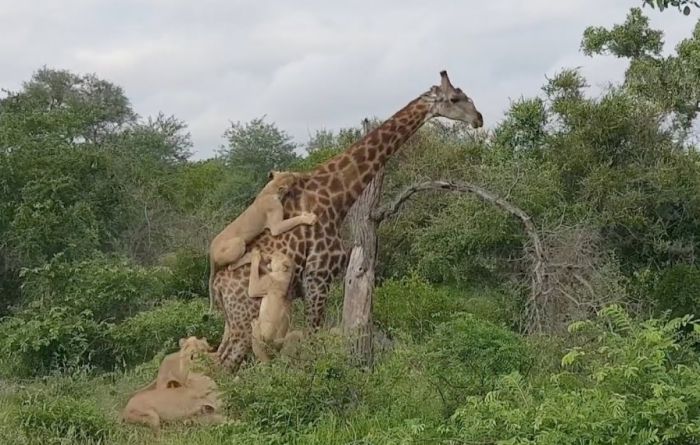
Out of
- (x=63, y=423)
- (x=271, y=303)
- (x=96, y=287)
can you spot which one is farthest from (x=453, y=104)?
(x=96, y=287)

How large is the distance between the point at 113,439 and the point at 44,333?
409 centimetres

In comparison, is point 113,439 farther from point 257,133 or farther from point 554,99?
point 257,133

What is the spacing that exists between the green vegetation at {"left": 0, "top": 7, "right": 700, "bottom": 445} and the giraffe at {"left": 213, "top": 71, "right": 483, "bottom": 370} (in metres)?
0.75

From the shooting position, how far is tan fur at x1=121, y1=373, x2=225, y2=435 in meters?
6.83

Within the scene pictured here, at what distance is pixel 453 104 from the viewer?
26.2 feet

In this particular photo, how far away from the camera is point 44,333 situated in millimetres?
10180

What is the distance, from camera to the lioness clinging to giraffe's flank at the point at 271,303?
7.08 metres

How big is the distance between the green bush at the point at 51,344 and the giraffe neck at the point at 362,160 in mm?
3851

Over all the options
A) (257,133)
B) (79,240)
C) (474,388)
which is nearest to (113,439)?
(474,388)

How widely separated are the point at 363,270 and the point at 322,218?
836 millimetres

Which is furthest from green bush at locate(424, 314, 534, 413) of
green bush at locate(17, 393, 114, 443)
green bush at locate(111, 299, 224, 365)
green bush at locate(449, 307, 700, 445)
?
green bush at locate(111, 299, 224, 365)

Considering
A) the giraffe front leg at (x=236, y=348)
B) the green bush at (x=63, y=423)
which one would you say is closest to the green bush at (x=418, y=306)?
the giraffe front leg at (x=236, y=348)

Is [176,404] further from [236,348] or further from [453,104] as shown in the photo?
[453,104]

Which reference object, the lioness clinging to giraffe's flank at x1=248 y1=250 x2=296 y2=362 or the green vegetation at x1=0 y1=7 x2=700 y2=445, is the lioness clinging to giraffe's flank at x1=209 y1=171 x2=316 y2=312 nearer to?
the lioness clinging to giraffe's flank at x1=248 y1=250 x2=296 y2=362
